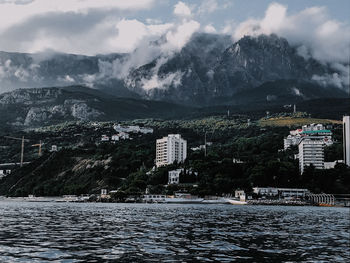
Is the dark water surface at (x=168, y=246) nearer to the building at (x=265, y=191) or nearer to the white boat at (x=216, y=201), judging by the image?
the white boat at (x=216, y=201)

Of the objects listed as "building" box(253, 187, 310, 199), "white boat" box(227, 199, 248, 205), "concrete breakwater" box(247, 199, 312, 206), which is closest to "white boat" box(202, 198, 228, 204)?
"white boat" box(227, 199, 248, 205)

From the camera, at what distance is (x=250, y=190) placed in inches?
7633

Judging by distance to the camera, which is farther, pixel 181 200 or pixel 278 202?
pixel 181 200

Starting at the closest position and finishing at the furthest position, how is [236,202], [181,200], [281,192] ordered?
[236,202], [181,200], [281,192]

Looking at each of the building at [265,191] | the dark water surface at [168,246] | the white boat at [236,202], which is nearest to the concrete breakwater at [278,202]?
the white boat at [236,202]

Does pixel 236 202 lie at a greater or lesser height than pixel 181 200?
lesser

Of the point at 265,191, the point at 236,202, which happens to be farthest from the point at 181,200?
the point at 265,191

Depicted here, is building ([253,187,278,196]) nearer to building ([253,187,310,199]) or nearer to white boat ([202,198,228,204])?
building ([253,187,310,199])

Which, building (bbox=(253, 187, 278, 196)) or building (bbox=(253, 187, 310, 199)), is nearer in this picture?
building (bbox=(253, 187, 310, 199))

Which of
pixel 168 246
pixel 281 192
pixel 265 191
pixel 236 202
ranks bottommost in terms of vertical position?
pixel 168 246

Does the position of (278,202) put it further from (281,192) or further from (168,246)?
(168,246)

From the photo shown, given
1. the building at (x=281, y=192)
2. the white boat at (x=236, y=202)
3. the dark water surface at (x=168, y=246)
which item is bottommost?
the dark water surface at (x=168, y=246)

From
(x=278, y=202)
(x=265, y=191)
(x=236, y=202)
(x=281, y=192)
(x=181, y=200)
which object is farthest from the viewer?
(x=281, y=192)

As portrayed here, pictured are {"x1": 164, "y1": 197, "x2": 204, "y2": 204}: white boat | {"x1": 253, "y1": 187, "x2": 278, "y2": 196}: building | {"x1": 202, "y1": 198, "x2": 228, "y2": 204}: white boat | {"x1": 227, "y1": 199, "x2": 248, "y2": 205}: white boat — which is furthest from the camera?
{"x1": 253, "y1": 187, "x2": 278, "y2": 196}: building
